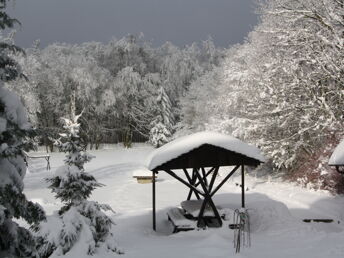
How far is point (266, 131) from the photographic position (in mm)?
21422

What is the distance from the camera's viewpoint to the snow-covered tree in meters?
8.95

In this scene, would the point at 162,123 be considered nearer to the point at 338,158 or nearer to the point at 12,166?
the point at 338,158

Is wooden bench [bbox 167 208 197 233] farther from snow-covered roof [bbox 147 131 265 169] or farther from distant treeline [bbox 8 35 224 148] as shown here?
distant treeline [bbox 8 35 224 148]

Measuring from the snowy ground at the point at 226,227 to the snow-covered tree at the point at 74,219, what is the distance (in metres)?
0.96

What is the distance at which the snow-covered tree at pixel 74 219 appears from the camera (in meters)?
8.95

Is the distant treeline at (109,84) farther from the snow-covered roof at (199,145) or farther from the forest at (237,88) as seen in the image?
the snow-covered roof at (199,145)

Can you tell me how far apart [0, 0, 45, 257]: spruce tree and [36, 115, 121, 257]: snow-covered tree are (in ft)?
10.8

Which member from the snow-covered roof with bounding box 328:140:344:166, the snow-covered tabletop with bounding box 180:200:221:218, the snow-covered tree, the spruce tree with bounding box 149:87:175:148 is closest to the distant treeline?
the spruce tree with bounding box 149:87:175:148

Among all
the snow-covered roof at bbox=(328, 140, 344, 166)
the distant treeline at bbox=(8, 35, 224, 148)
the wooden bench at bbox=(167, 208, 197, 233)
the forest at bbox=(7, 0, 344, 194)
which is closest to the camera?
the snow-covered roof at bbox=(328, 140, 344, 166)

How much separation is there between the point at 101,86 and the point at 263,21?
25.1 meters

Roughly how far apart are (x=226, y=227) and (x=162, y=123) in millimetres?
32028

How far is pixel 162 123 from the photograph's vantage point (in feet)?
144

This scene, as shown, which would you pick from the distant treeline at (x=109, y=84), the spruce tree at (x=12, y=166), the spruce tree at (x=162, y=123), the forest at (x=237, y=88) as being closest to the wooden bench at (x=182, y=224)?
the forest at (x=237, y=88)

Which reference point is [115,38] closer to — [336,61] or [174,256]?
[336,61]
